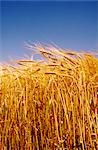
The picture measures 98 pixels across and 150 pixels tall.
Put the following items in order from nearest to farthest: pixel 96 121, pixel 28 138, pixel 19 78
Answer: pixel 96 121
pixel 28 138
pixel 19 78

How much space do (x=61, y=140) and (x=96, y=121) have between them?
0.46ft

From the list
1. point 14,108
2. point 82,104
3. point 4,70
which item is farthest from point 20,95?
point 82,104

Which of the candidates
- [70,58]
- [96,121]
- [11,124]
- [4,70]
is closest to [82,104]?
[96,121]

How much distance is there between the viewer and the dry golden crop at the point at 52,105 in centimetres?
144

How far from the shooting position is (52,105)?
152cm

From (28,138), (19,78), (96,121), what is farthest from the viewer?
(19,78)

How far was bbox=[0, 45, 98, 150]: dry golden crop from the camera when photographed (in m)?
1.44

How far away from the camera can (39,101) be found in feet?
5.15

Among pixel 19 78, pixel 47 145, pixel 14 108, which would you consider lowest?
pixel 47 145

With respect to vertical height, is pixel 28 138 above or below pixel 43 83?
below

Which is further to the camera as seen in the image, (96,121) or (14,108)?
(14,108)

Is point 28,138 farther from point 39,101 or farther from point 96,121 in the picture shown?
point 96,121

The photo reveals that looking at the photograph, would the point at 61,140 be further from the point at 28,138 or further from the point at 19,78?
the point at 19,78

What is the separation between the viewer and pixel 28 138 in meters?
1.53
